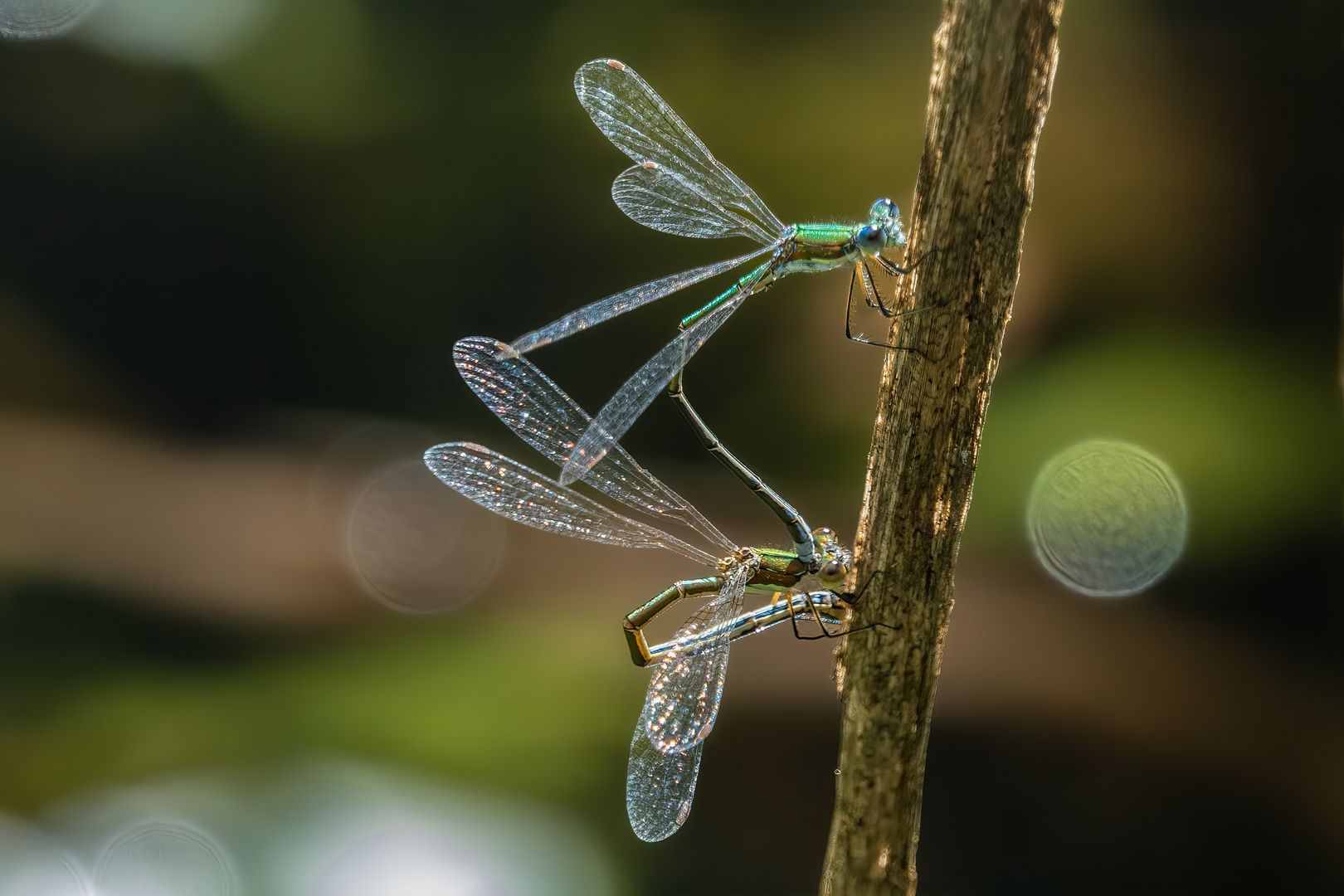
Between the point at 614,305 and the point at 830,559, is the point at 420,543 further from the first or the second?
the point at 830,559

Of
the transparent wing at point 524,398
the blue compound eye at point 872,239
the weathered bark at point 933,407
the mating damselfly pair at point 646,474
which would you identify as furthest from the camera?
the transparent wing at point 524,398

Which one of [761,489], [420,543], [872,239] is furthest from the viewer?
[420,543]

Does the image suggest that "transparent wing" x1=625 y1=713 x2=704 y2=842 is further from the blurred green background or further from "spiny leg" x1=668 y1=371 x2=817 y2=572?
the blurred green background

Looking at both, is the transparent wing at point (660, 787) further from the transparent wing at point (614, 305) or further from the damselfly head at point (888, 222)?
the damselfly head at point (888, 222)

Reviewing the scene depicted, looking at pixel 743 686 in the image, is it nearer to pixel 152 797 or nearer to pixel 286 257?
pixel 152 797

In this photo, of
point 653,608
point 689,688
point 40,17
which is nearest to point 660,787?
point 689,688

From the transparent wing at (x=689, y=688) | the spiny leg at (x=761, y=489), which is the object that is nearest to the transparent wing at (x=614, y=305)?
the spiny leg at (x=761, y=489)
